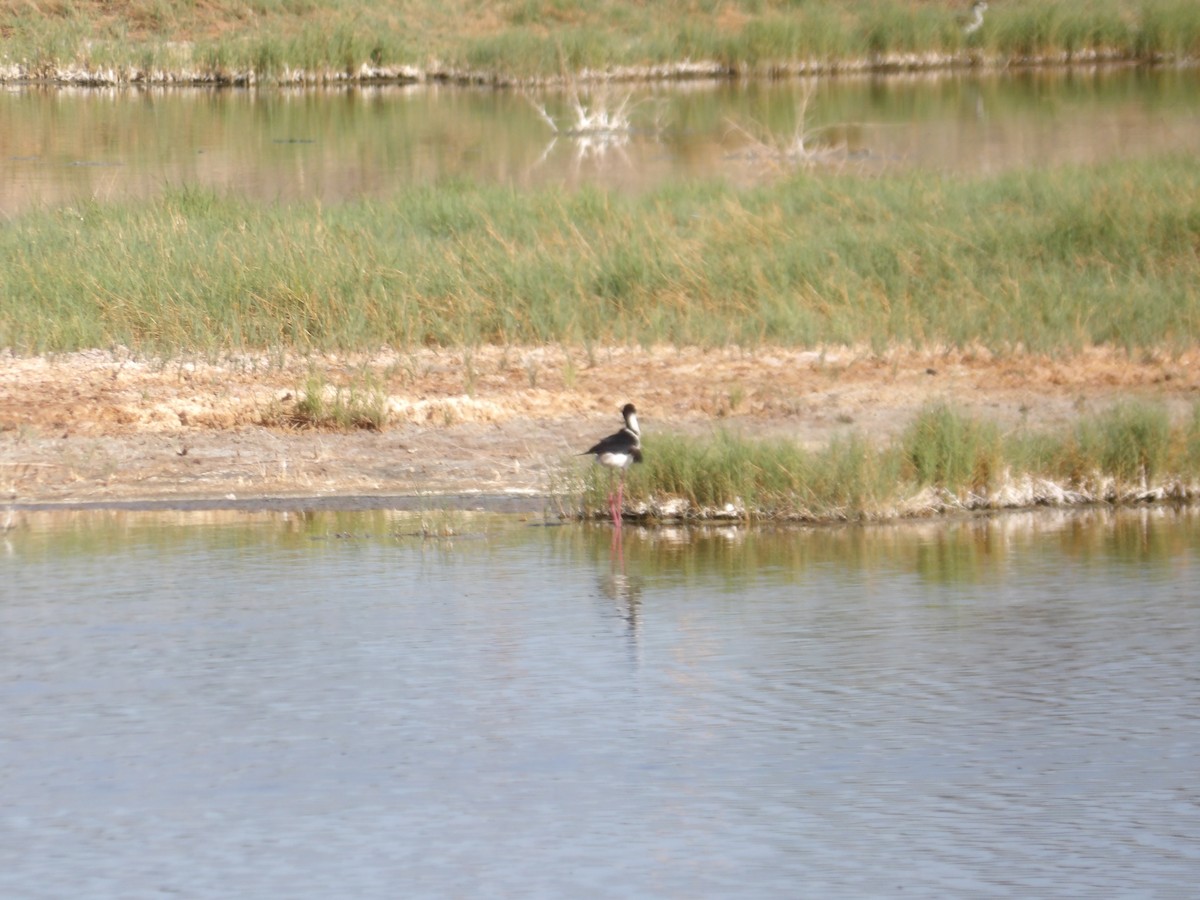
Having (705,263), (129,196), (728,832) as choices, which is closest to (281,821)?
(728,832)

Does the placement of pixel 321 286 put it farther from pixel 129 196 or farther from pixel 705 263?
pixel 129 196

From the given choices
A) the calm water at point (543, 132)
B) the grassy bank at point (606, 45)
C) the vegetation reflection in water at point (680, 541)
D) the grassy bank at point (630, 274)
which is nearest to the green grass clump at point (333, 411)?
the vegetation reflection in water at point (680, 541)

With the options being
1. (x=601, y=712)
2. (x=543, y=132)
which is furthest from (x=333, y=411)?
(x=543, y=132)

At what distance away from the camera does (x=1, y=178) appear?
27.3m

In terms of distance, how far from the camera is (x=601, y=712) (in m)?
7.68

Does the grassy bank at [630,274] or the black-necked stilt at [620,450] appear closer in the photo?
the black-necked stilt at [620,450]

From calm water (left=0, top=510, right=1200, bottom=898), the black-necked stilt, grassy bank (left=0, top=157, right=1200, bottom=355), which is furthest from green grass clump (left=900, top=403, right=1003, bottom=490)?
grassy bank (left=0, top=157, right=1200, bottom=355)

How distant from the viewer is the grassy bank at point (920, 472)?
1116cm

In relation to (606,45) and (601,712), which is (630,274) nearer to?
(601,712)

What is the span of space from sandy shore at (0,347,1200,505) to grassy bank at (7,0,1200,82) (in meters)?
30.9

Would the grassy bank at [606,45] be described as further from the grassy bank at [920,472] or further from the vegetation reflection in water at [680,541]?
the vegetation reflection in water at [680,541]

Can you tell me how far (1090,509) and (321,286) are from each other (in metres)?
6.39

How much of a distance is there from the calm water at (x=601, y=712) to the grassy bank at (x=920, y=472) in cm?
27

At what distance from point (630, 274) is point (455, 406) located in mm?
3112
